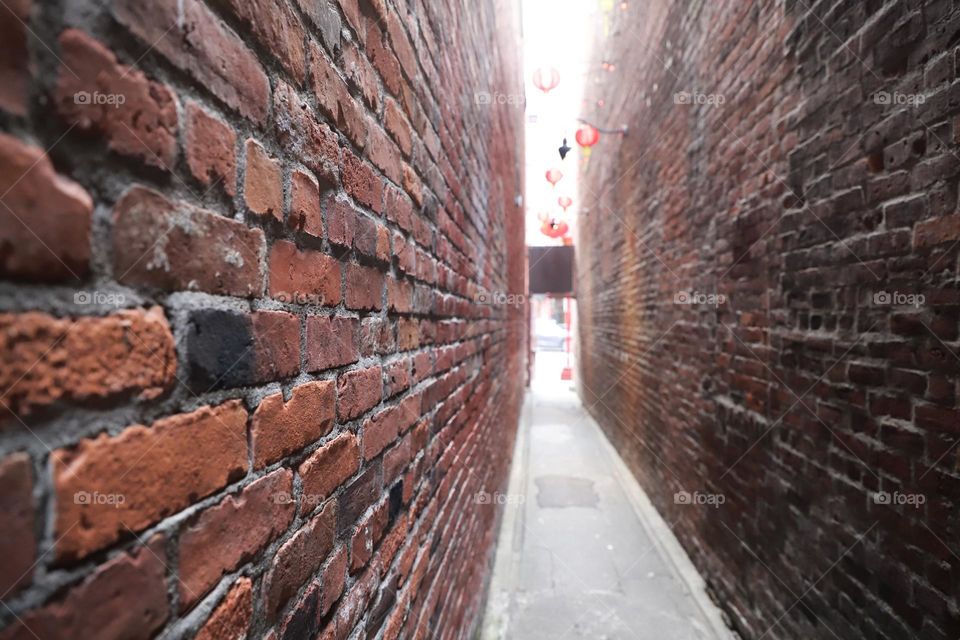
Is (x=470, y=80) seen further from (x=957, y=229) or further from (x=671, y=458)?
(x=671, y=458)

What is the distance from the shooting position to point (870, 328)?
177 cm

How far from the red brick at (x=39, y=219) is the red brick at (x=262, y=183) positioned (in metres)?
0.22

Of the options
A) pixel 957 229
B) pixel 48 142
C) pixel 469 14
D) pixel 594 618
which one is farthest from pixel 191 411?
pixel 594 618

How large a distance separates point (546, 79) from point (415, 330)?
14.9 feet

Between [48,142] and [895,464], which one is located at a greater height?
[48,142]

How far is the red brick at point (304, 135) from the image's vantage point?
67 cm

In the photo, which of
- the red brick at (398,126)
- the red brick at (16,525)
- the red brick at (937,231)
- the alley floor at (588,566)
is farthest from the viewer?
the alley floor at (588,566)

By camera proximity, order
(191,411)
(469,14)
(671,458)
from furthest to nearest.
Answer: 1. (671,458)
2. (469,14)
3. (191,411)

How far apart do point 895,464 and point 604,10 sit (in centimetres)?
694

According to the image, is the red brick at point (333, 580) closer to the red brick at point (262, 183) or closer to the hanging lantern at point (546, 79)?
the red brick at point (262, 183)

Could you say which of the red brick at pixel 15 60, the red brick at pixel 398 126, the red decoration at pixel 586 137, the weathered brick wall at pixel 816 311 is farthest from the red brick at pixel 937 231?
the red decoration at pixel 586 137

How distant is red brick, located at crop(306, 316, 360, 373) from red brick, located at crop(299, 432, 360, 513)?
0.13 metres

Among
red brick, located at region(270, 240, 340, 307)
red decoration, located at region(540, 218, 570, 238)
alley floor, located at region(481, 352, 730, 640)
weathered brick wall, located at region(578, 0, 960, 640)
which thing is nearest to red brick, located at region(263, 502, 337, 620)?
red brick, located at region(270, 240, 340, 307)

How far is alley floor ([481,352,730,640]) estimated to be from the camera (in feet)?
9.97
